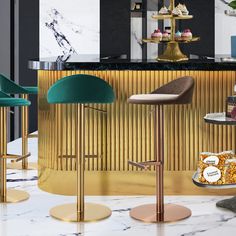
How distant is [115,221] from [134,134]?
2.61 feet

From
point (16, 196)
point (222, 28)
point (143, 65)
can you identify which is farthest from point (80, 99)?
point (222, 28)

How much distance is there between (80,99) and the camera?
3.41 metres

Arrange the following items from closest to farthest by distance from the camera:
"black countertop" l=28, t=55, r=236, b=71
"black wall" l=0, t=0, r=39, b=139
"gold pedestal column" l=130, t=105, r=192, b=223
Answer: "gold pedestal column" l=130, t=105, r=192, b=223, "black countertop" l=28, t=55, r=236, b=71, "black wall" l=0, t=0, r=39, b=139

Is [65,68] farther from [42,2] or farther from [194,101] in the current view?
[42,2]

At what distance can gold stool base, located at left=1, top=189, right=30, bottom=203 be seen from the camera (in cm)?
402

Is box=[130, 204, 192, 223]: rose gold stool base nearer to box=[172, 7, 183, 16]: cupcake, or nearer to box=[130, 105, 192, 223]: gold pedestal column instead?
box=[130, 105, 192, 223]: gold pedestal column

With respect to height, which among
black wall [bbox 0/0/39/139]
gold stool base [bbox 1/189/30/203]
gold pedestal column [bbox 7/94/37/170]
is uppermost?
black wall [bbox 0/0/39/139]

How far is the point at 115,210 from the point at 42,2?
4.73 metres

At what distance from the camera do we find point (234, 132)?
412 centimetres

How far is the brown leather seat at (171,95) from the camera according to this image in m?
3.38

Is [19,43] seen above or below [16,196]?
above

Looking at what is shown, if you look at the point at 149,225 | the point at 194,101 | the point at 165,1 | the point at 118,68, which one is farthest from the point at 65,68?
the point at 165,1

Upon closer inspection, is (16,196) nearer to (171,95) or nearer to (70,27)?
(171,95)

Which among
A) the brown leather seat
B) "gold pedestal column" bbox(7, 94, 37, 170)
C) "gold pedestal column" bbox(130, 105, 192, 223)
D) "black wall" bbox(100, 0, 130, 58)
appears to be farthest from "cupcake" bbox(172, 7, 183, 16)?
"black wall" bbox(100, 0, 130, 58)
